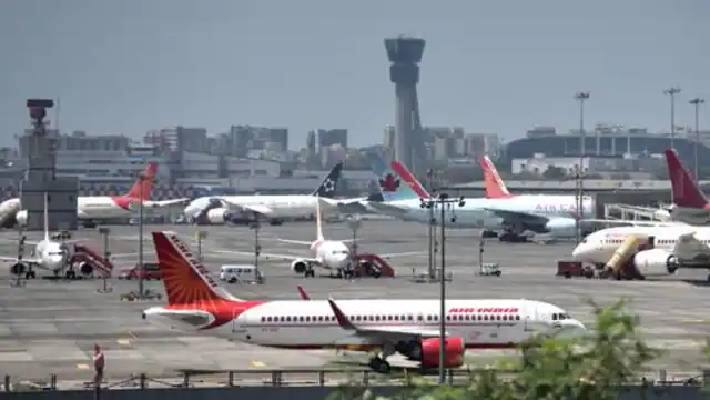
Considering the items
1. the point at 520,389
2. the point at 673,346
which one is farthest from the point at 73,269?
the point at 520,389

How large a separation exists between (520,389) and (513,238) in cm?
17466

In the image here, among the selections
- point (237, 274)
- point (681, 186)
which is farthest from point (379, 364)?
point (681, 186)

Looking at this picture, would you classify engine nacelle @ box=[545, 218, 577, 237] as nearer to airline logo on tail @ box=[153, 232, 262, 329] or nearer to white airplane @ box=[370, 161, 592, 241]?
white airplane @ box=[370, 161, 592, 241]

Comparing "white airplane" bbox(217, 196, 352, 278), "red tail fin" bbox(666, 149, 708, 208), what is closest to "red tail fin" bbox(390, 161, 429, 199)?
"white airplane" bbox(217, 196, 352, 278)

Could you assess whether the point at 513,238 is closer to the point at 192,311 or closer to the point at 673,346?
the point at 673,346

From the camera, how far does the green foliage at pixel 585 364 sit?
19672 mm

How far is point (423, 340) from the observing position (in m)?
61.3

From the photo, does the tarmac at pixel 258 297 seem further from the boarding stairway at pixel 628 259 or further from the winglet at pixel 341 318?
the boarding stairway at pixel 628 259

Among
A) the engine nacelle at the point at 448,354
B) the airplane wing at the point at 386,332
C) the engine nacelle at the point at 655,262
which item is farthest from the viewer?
the engine nacelle at the point at 655,262

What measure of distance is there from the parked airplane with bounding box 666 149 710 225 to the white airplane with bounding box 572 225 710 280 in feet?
15.0

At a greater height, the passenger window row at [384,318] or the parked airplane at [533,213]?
the parked airplane at [533,213]

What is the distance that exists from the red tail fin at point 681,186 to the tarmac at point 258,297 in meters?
5.65

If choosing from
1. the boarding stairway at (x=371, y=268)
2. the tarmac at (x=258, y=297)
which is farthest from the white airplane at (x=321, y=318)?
the boarding stairway at (x=371, y=268)

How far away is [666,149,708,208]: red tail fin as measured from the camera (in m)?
126
